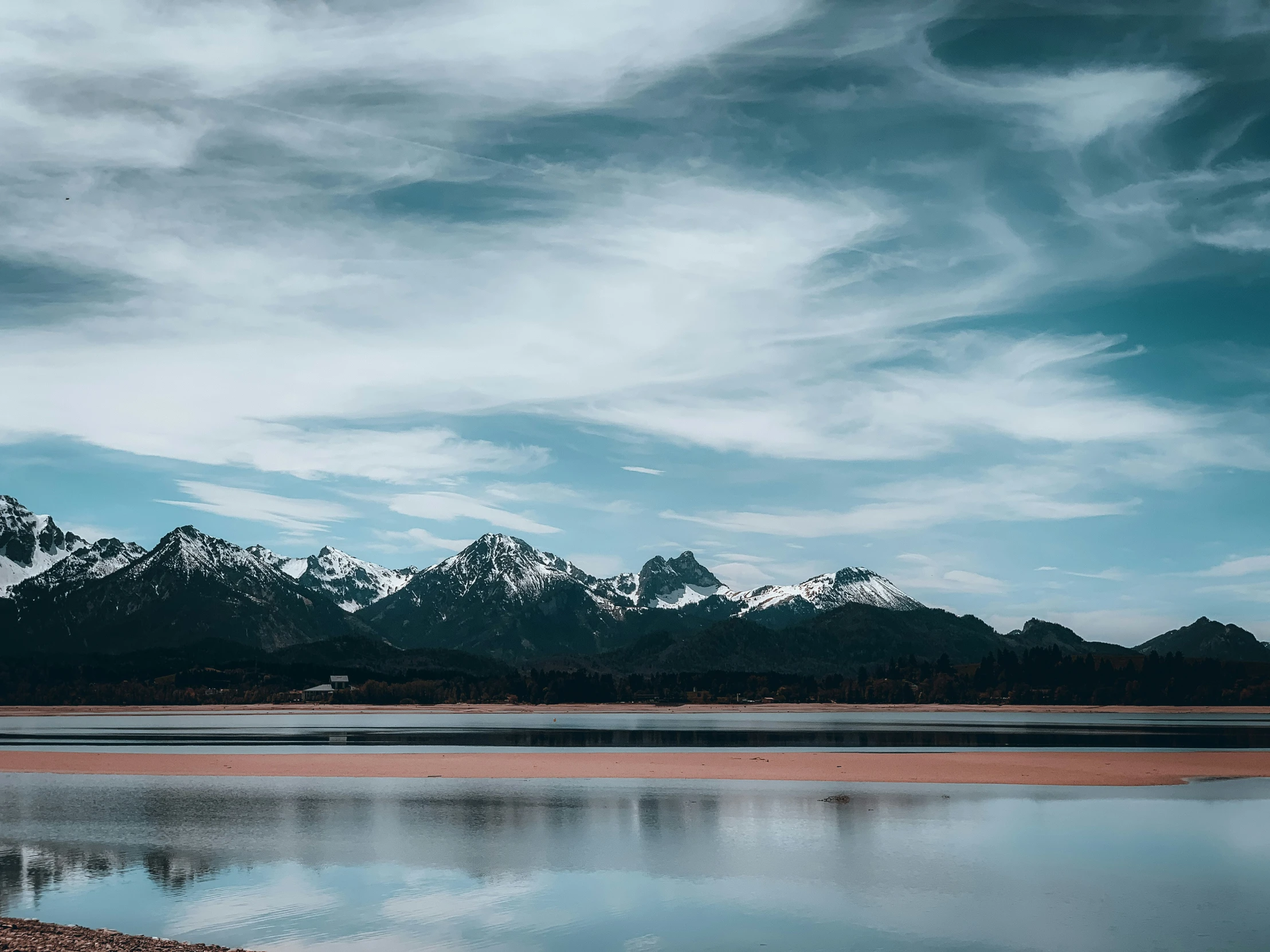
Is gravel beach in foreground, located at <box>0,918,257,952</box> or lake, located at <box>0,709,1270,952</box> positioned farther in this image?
lake, located at <box>0,709,1270,952</box>

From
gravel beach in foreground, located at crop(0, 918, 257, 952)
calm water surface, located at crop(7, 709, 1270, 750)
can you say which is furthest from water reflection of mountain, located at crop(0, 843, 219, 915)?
calm water surface, located at crop(7, 709, 1270, 750)

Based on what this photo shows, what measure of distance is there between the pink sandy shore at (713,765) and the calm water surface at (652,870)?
43.0ft

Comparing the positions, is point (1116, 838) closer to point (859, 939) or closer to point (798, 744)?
point (859, 939)

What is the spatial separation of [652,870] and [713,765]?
49.7 metres

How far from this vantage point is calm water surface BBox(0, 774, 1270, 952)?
32.8 meters

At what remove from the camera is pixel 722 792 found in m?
69.9

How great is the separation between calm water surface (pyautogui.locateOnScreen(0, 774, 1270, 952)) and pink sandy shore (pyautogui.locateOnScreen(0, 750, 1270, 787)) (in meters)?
13.1

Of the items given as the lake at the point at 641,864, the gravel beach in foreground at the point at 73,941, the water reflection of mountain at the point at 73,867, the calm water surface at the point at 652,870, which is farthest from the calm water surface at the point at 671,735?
the gravel beach in foreground at the point at 73,941

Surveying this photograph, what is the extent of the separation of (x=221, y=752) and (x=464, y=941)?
90.5m

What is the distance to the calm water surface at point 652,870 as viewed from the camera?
3278cm

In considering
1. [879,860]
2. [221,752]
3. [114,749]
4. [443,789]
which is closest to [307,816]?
[443,789]

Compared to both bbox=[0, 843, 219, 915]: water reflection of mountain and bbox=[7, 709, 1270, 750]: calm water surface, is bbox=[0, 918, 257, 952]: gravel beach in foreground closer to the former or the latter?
bbox=[0, 843, 219, 915]: water reflection of mountain

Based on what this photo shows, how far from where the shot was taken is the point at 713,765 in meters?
91.3

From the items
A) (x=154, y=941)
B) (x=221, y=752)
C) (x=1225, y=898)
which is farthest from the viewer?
(x=221, y=752)
